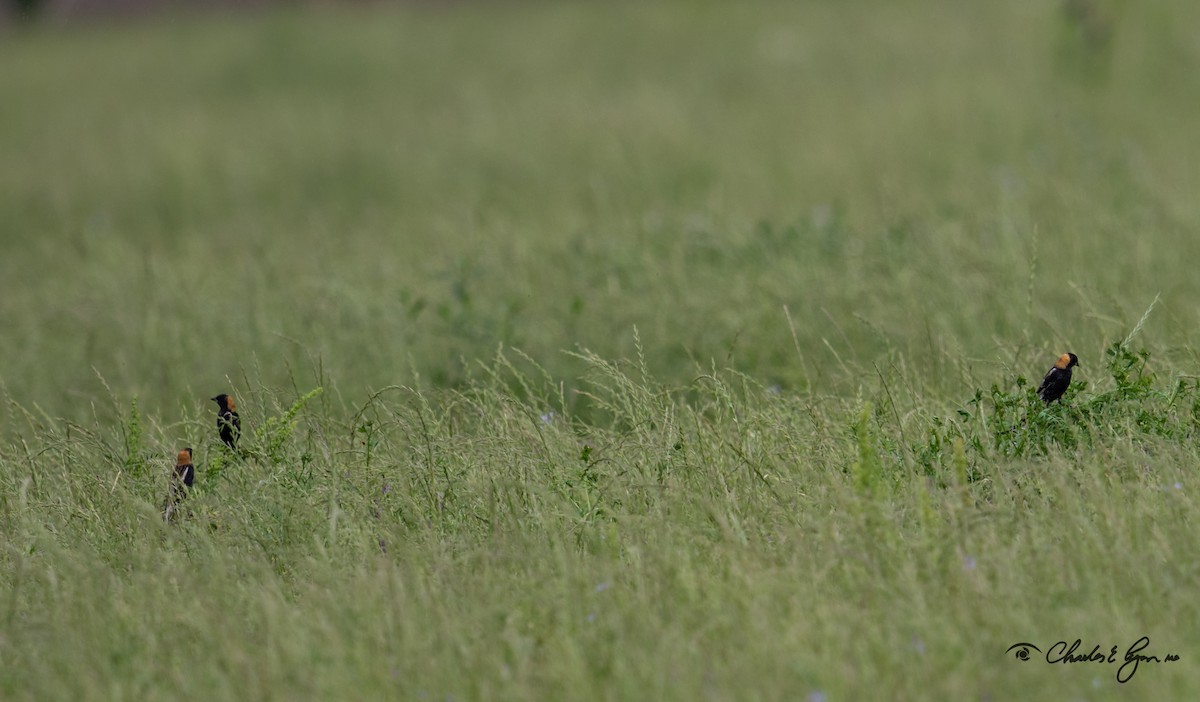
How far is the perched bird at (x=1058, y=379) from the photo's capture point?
10.6ft

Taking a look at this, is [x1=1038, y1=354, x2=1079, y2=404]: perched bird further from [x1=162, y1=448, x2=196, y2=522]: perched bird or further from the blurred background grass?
[x1=162, y1=448, x2=196, y2=522]: perched bird

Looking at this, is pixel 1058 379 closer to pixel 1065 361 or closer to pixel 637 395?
pixel 1065 361

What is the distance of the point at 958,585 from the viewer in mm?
2617

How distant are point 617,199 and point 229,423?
15.7 feet

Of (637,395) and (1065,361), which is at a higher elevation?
(1065,361)

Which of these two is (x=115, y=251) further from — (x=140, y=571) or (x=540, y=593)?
(x=540, y=593)

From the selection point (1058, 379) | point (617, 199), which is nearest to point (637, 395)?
point (1058, 379)

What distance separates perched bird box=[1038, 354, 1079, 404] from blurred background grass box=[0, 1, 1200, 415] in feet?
1.42

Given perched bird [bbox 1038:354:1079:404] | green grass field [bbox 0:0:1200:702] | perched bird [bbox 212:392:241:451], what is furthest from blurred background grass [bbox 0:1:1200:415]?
perched bird [bbox 1038:354:1079:404]

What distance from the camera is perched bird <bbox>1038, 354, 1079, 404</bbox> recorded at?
3221 mm

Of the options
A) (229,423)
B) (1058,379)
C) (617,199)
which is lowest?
(617,199)

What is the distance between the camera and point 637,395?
3.54 metres

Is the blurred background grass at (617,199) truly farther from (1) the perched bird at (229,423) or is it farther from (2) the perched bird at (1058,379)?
(2) the perched bird at (1058,379)

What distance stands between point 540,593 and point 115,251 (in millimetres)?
5284
